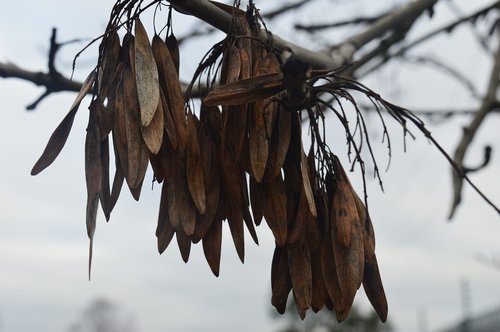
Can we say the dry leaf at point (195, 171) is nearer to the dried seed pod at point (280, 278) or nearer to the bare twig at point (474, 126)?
the dried seed pod at point (280, 278)

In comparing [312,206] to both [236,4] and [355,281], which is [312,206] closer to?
[355,281]

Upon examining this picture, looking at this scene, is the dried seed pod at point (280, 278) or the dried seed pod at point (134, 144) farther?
the dried seed pod at point (280, 278)

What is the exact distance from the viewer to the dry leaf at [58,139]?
2.27ft

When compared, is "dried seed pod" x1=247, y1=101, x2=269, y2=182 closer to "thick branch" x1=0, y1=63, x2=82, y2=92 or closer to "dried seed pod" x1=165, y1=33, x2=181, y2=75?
"dried seed pod" x1=165, y1=33, x2=181, y2=75

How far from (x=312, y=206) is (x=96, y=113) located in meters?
0.23

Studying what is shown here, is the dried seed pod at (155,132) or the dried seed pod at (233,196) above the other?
the dried seed pod at (155,132)

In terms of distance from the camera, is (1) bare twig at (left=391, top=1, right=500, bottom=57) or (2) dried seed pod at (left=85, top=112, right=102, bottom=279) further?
(1) bare twig at (left=391, top=1, right=500, bottom=57)

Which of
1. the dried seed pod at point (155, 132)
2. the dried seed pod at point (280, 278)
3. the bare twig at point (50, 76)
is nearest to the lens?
the dried seed pod at point (155, 132)

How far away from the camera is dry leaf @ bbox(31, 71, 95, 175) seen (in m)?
0.69

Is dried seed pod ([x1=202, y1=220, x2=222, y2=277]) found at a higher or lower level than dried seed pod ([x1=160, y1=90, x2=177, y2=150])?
lower

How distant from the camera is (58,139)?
0.69 meters

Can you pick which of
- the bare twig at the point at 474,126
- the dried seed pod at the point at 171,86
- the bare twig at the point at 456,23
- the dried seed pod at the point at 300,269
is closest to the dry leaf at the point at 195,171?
the dried seed pod at the point at 171,86

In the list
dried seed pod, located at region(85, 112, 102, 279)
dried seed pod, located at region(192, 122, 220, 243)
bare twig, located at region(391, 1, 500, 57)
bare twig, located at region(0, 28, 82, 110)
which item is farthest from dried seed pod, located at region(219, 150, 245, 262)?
bare twig, located at region(391, 1, 500, 57)

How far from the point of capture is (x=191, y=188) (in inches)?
26.8
